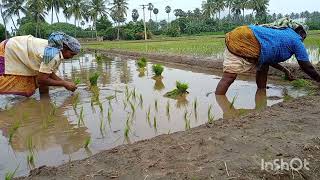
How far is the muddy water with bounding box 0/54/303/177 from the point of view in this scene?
124 inches

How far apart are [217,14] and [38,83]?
2436 inches

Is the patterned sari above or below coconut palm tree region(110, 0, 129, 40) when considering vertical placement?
below

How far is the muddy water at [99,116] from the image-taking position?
315 cm

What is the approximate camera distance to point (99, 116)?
4.25 metres

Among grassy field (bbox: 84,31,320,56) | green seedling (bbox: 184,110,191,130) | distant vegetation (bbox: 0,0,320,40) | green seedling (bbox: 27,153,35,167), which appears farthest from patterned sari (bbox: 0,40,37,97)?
distant vegetation (bbox: 0,0,320,40)

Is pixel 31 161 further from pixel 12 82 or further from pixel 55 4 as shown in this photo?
pixel 55 4

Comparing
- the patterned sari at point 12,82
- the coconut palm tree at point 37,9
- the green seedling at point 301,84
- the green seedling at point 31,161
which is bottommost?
the green seedling at point 31,161

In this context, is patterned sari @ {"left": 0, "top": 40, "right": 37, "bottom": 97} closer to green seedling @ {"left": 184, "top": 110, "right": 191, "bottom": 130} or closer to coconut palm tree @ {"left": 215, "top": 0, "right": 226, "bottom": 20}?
green seedling @ {"left": 184, "top": 110, "right": 191, "bottom": 130}

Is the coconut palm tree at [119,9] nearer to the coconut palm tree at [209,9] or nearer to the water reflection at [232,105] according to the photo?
the coconut palm tree at [209,9]

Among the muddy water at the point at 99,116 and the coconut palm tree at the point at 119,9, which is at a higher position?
the coconut palm tree at the point at 119,9

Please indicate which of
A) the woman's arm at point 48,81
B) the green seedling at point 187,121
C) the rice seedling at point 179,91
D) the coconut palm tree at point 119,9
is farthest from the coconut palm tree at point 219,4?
the green seedling at point 187,121

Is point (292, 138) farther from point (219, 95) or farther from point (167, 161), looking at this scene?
point (219, 95)

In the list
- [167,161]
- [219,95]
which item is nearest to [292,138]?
[167,161]

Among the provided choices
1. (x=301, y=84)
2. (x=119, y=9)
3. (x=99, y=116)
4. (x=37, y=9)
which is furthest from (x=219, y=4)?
(x=99, y=116)
